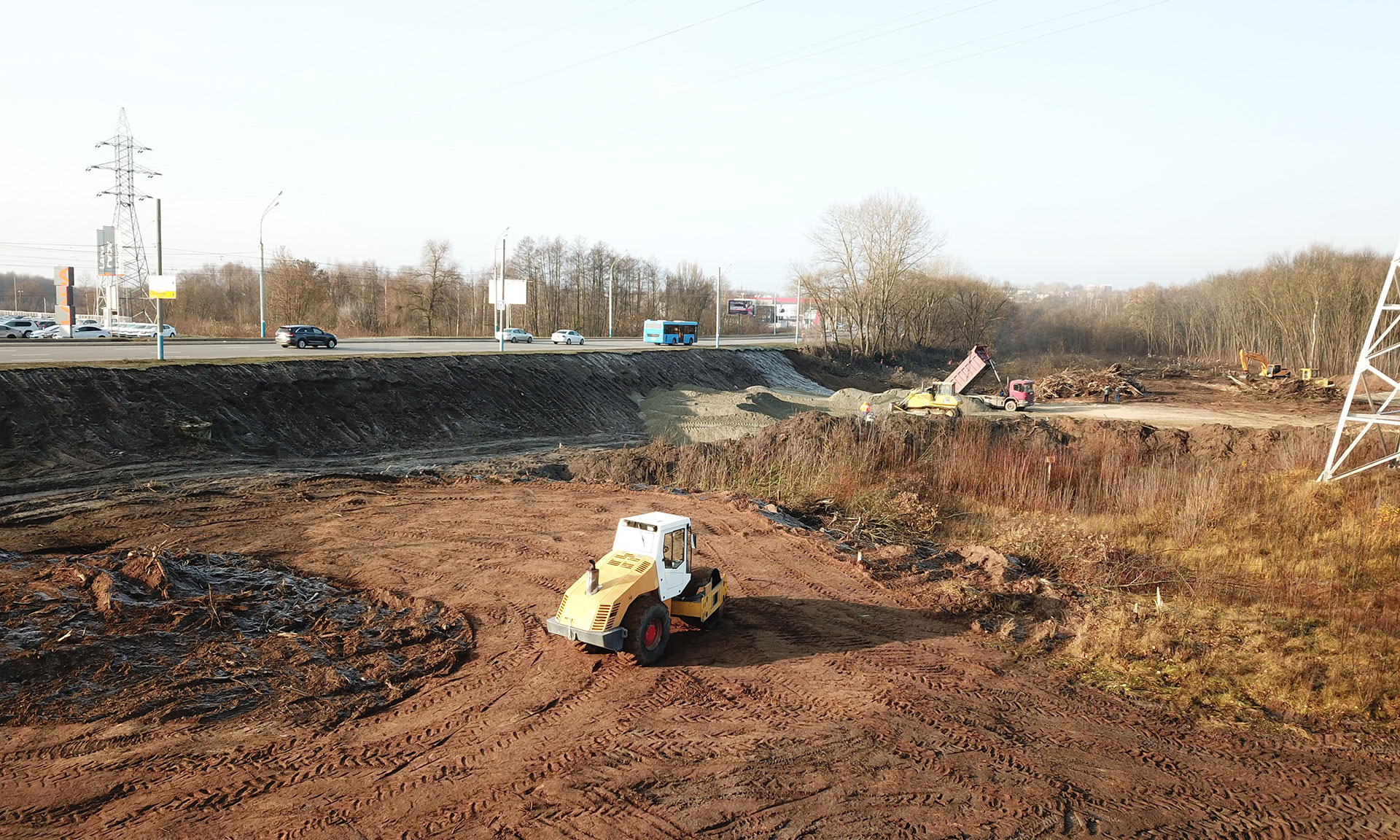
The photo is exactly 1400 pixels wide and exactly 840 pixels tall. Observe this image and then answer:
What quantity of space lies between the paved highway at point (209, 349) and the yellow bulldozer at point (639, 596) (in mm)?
23629

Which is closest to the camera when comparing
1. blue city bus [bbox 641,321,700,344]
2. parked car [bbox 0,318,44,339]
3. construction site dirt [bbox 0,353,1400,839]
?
construction site dirt [bbox 0,353,1400,839]

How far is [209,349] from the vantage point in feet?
118

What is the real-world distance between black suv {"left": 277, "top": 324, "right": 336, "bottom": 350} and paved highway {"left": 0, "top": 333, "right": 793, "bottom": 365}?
55cm

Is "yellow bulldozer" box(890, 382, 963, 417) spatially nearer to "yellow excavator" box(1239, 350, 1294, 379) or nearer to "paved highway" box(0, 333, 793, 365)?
"paved highway" box(0, 333, 793, 365)

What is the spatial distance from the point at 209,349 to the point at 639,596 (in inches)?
1305

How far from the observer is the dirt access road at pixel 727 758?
7.26m

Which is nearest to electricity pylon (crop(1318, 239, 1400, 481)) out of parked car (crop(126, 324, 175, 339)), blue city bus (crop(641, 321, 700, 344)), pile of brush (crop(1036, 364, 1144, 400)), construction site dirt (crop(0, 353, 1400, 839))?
construction site dirt (crop(0, 353, 1400, 839))

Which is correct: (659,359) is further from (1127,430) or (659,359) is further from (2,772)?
(2,772)

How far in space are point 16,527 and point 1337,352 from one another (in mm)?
67258

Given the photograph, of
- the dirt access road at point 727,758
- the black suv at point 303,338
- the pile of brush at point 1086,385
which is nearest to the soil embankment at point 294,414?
the black suv at point 303,338

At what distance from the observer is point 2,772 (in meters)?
7.61

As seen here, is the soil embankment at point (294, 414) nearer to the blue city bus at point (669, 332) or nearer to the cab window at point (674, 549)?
the cab window at point (674, 549)

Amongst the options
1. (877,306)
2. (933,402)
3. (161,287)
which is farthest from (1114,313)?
(161,287)

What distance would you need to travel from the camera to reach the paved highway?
2952cm
